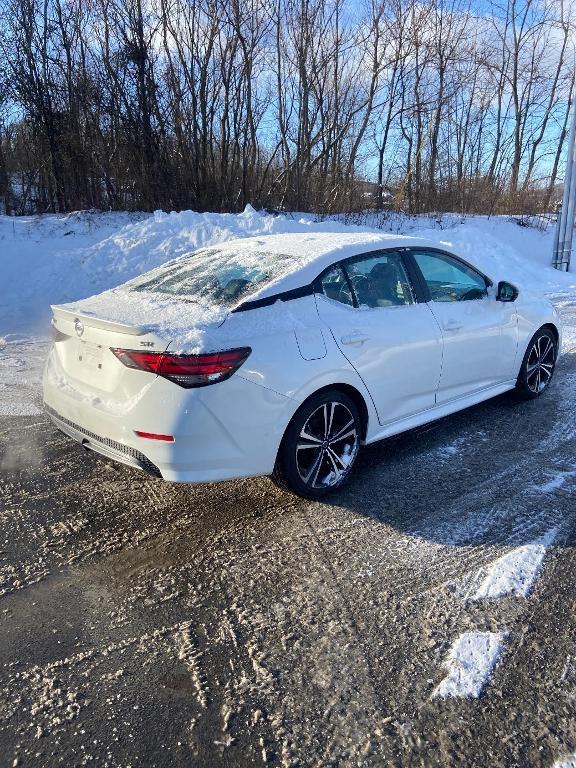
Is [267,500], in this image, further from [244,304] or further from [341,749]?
[341,749]

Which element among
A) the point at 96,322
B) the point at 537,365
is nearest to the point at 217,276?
the point at 96,322

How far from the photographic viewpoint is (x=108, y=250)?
1192 centimetres

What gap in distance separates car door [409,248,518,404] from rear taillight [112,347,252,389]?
6.40ft

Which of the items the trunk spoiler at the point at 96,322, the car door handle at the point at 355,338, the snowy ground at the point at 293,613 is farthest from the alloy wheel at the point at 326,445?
the trunk spoiler at the point at 96,322

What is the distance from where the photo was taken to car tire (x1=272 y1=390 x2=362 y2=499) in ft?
11.7

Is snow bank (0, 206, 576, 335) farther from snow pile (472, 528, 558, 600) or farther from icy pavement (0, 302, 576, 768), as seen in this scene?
snow pile (472, 528, 558, 600)

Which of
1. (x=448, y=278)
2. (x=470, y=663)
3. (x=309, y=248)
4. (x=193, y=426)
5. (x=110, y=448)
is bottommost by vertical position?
(x=470, y=663)

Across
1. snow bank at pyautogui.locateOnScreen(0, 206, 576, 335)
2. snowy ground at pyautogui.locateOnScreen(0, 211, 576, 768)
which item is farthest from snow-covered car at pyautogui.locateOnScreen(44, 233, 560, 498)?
snow bank at pyautogui.locateOnScreen(0, 206, 576, 335)

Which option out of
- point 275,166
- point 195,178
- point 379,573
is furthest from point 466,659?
point 275,166

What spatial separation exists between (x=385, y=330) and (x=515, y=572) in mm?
1721

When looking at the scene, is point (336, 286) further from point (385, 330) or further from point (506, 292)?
point (506, 292)

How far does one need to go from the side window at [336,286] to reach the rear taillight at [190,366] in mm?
929

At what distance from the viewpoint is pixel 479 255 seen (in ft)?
49.1

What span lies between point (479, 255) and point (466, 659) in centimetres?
1387
